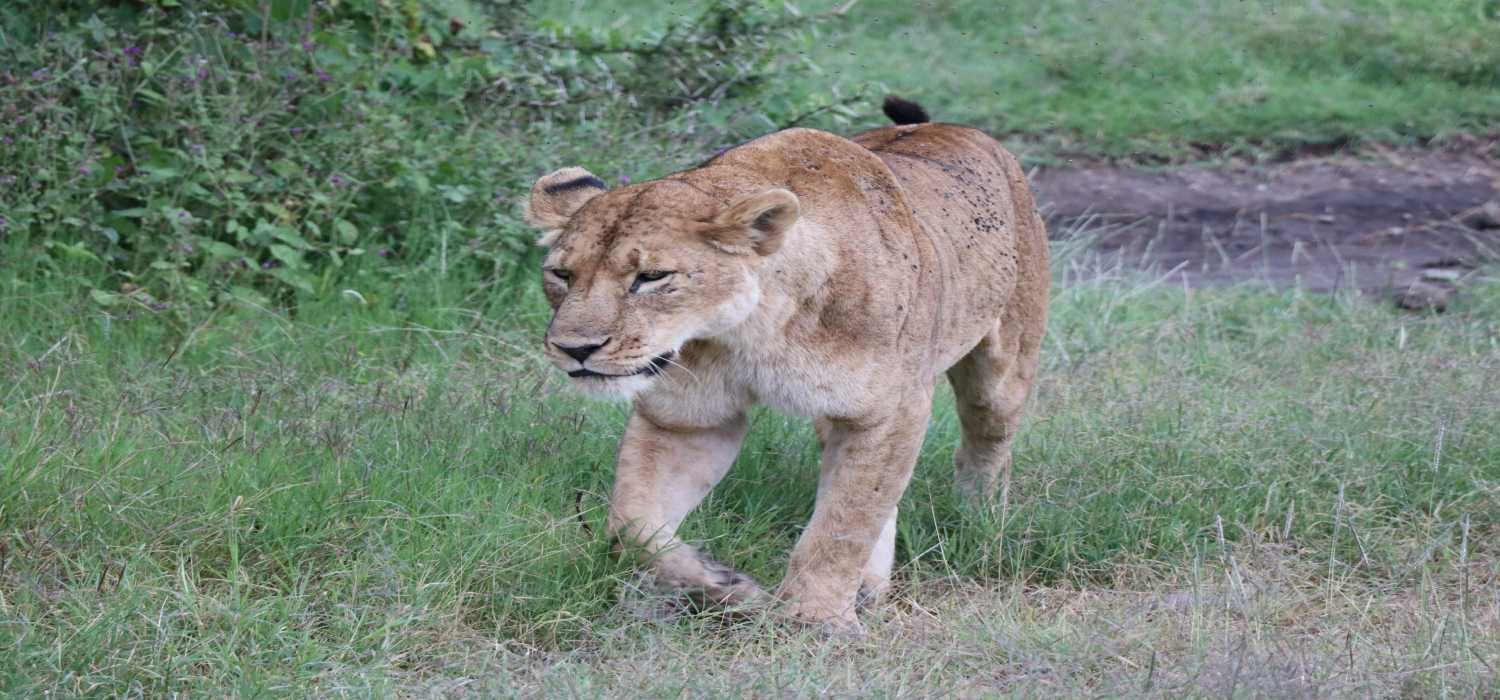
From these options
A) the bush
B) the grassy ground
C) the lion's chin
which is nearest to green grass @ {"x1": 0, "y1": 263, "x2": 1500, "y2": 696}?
the grassy ground

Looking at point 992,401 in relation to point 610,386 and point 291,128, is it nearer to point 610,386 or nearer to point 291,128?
point 610,386

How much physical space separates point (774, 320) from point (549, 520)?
2.56 ft

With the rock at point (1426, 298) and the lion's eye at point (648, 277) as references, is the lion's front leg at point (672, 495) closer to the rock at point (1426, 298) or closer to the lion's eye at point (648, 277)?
the lion's eye at point (648, 277)

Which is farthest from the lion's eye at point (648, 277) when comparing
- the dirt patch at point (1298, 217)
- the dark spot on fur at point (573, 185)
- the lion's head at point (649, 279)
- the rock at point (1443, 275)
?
the rock at point (1443, 275)

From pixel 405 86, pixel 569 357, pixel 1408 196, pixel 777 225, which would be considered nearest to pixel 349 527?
pixel 569 357

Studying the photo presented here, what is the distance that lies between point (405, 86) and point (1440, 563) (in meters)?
3.91

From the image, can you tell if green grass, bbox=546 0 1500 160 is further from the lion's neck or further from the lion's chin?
the lion's chin

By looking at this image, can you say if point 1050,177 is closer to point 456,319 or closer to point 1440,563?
point 456,319

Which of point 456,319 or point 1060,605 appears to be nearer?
point 1060,605

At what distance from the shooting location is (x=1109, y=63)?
1014 cm

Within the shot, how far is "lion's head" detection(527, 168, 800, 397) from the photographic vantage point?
3.32m

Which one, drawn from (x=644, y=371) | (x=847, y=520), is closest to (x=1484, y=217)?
(x=847, y=520)

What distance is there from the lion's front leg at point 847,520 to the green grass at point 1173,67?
4.90 metres

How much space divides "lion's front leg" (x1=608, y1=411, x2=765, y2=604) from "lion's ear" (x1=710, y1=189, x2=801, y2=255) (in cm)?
56
